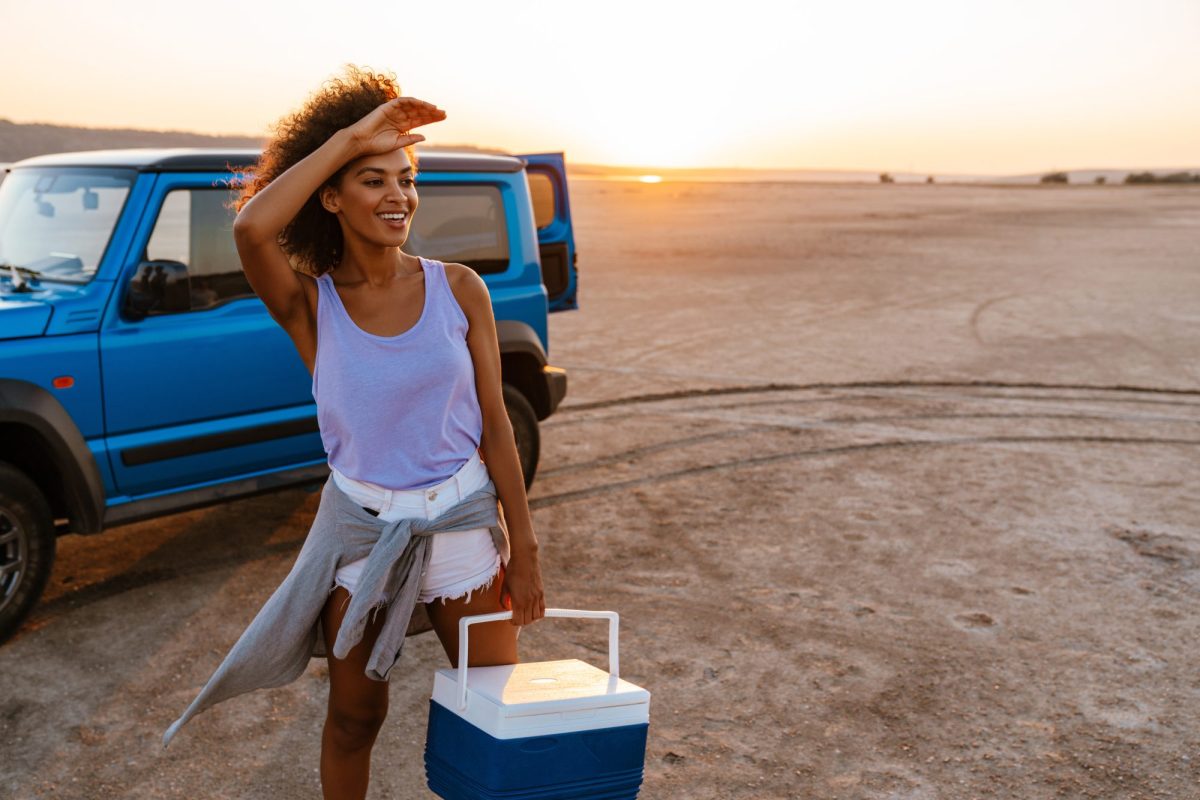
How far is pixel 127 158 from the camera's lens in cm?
534

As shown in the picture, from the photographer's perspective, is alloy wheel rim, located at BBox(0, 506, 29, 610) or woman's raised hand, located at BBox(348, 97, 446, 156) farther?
alloy wheel rim, located at BBox(0, 506, 29, 610)

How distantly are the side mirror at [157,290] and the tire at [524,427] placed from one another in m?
1.94

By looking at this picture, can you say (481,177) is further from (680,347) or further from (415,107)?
(680,347)

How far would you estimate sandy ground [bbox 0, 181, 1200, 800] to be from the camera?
3951 millimetres

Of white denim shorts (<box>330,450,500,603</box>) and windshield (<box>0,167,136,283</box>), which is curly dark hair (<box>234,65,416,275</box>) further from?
windshield (<box>0,167,136,283</box>)

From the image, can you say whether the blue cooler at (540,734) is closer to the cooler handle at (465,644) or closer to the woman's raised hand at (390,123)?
the cooler handle at (465,644)

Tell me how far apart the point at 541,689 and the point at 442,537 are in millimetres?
430

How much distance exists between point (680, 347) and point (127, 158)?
24.5 ft

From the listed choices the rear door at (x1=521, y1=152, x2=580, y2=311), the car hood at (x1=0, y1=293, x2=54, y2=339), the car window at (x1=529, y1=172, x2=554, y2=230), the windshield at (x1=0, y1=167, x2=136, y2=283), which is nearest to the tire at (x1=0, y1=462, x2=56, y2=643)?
the car hood at (x1=0, y1=293, x2=54, y2=339)

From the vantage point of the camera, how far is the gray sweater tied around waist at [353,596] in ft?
8.22

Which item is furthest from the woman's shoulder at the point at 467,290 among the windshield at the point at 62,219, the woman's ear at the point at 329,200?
the windshield at the point at 62,219

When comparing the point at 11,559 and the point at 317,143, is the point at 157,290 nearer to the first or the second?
the point at 11,559

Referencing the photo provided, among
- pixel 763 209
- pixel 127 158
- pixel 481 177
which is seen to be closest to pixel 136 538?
pixel 127 158

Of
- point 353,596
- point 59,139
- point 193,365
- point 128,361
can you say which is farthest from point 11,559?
point 59,139
